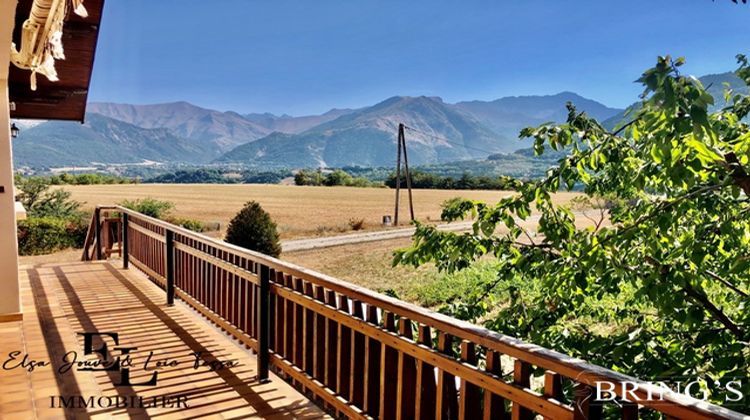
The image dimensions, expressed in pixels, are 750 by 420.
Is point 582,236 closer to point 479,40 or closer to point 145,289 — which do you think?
point 145,289

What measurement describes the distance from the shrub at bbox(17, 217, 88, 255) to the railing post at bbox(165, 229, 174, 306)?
45.6 feet

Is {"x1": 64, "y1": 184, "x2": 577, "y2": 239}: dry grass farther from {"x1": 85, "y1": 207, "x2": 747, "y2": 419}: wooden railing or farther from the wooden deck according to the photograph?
{"x1": 85, "y1": 207, "x2": 747, "y2": 419}: wooden railing

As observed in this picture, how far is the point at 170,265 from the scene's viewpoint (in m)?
5.29

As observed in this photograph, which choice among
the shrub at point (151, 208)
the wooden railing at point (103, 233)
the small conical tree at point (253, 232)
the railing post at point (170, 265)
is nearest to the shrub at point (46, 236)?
the shrub at point (151, 208)

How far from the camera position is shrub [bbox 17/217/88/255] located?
1648 cm

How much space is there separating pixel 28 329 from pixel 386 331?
373cm

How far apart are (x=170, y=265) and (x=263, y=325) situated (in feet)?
7.82

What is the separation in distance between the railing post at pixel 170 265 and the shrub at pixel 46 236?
45.6ft

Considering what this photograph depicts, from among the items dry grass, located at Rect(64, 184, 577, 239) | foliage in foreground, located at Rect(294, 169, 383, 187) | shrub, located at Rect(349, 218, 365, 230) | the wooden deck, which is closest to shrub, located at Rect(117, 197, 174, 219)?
dry grass, located at Rect(64, 184, 577, 239)

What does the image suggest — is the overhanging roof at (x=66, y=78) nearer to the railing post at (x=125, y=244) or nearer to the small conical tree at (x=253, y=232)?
the railing post at (x=125, y=244)

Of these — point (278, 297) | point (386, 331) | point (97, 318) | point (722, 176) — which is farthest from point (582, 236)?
point (97, 318)

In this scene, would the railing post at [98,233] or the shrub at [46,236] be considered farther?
the shrub at [46,236]

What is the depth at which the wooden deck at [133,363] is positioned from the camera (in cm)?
289

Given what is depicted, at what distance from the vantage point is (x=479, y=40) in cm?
15250
